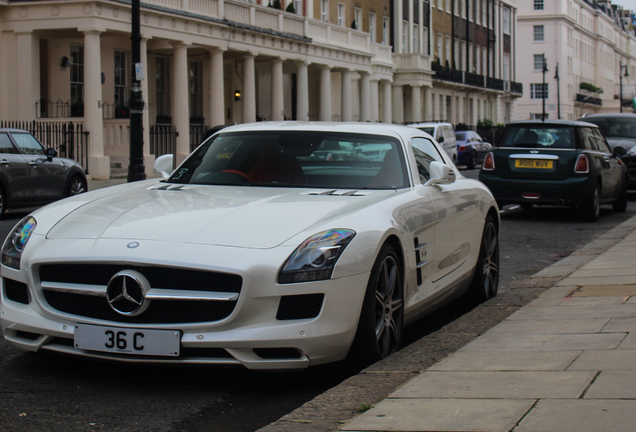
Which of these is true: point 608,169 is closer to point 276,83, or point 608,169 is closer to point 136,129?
point 136,129

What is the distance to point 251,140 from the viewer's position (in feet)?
21.5

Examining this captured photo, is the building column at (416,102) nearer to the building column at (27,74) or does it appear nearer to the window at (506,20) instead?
the window at (506,20)

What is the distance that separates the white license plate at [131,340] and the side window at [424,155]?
8.21 ft

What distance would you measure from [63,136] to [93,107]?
3.99 feet

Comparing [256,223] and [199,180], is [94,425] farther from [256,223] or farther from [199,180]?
[199,180]

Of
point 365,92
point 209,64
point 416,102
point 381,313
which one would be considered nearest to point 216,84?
point 209,64

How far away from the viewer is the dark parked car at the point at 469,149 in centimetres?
4053

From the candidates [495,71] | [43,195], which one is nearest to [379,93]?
[495,71]

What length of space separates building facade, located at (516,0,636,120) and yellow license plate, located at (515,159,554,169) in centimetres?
7931

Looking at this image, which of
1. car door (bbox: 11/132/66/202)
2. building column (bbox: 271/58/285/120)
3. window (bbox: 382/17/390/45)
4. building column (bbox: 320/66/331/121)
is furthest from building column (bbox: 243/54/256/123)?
window (bbox: 382/17/390/45)

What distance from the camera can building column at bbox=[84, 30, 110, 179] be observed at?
2747 centimetres

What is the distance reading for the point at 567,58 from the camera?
11138 cm

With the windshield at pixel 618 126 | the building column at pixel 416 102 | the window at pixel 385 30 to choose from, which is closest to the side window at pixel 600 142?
the windshield at pixel 618 126

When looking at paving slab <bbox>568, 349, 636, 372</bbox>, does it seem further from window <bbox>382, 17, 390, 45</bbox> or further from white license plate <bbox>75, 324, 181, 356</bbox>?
window <bbox>382, 17, 390, 45</bbox>
